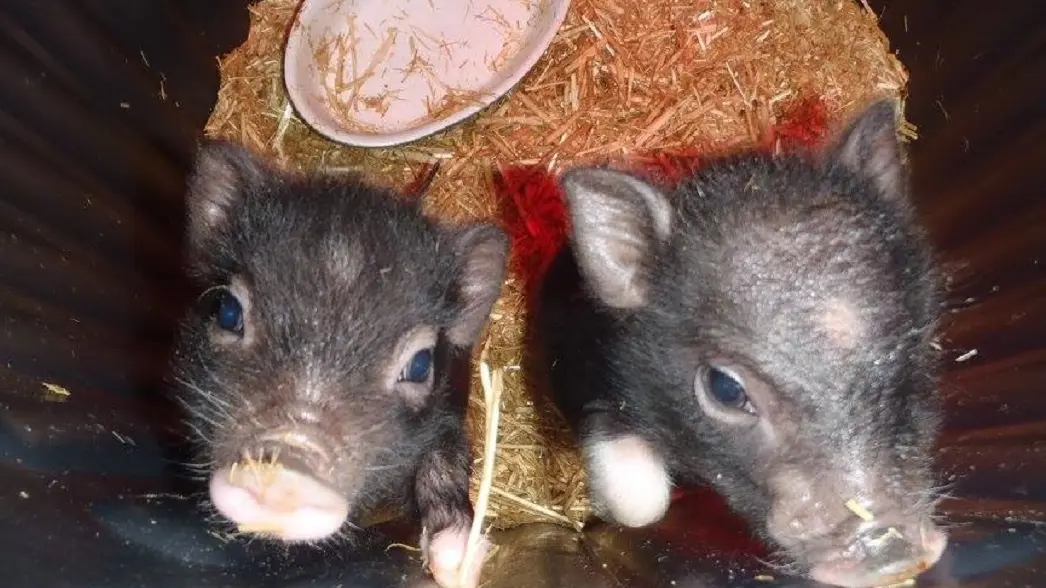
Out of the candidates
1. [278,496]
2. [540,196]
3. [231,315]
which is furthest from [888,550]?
[540,196]

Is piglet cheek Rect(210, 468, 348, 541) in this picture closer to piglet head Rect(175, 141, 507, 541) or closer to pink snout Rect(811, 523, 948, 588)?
piglet head Rect(175, 141, 507, 541)

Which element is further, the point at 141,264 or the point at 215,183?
the point at 141,264

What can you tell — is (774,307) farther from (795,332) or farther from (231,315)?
(231,315)

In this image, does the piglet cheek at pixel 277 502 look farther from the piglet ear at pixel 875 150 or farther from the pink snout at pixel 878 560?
the piglet ear at pixel 875 150

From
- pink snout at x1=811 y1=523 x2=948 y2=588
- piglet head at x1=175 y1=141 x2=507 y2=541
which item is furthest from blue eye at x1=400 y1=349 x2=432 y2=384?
pink snout at x1=811 y1=523 x2=948 y2=588

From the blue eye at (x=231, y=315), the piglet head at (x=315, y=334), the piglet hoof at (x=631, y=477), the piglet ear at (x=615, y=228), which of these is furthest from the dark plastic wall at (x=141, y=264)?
the piglet ear at (x=615, y=228)

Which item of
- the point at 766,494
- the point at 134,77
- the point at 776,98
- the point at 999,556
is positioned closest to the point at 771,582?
the point at 766,494
